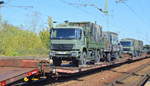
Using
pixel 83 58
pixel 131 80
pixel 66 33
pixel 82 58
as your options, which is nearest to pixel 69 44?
pixel 66 33

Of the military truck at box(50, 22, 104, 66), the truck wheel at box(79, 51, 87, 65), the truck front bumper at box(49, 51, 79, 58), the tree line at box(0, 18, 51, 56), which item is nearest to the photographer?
the truck front bumper at box(49, 51, 79, 58)

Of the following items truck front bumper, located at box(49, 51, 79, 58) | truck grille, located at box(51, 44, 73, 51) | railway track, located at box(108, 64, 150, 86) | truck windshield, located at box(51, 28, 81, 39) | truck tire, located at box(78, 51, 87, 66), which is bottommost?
railway track, located at box(108, 64, 150, 86)

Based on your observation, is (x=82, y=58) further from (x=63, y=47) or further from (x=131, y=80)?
(x=131, y=80)

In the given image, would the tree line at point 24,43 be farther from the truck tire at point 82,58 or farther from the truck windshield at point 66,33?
the truck windshield at point 66,33

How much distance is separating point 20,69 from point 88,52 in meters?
9.99

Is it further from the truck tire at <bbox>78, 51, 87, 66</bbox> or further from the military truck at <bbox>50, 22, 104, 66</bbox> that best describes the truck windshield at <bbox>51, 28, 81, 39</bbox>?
the truck tire at <bbox>78, 51, 87, 66</bbox>

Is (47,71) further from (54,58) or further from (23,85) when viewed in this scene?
(54,58)

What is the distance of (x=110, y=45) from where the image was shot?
30.7 metres

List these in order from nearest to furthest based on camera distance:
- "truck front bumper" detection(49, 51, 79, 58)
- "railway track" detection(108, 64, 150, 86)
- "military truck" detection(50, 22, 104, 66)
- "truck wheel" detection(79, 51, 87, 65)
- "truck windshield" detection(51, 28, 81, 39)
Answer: "railway track" detection(108, 64, 150, 86)
"truck front bumper" detection(49, 51, 79, 58)
"military truck" detection(50, 22, 104, 66)
"truck windshield" detection(51, 28, 81, 39)
"truck wheel" detection(79, 51, 87, 65)

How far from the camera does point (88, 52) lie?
21328 mm

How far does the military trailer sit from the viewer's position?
28509mm

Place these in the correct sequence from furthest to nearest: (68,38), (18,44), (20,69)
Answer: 1. (18,44)
2. (68,38)
3. (20,69)

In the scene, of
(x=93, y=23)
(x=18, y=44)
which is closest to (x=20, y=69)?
(x=93, y=23)

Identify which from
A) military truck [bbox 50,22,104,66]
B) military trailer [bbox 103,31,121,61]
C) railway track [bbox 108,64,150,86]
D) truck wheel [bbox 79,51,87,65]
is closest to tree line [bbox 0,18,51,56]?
military trailer [bbox 103,31,121,61]
